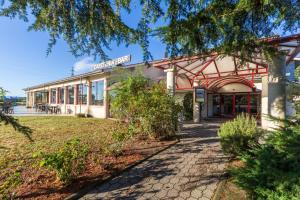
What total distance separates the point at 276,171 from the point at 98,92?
17924 mm

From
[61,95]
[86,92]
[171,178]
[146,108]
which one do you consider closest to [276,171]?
[171,178]

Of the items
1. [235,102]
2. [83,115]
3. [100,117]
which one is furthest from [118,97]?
[235,102]

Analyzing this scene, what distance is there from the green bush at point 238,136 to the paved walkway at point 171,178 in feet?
1.80

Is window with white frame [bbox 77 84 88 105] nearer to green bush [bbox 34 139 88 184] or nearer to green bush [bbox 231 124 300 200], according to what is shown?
green bush [bbox 34 139 88 184]

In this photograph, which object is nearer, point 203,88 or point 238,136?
point 238,136

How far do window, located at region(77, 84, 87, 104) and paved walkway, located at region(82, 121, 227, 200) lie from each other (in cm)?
1623

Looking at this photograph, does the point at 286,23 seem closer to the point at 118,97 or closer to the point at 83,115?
the point at 118,97

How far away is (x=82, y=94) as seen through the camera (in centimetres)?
2144

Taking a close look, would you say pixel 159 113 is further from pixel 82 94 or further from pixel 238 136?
pixel 82 94

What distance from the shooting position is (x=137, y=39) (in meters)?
2.74

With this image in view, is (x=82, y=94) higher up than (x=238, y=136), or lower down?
higher up

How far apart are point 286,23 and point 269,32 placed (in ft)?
1.76

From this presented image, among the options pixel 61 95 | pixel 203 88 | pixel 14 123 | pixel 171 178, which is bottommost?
pixel 171 178

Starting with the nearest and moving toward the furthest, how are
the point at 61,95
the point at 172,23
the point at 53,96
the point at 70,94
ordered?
the point at 172,23 < the point at 70,94 < the point at 61,95 < the point at 53,96
